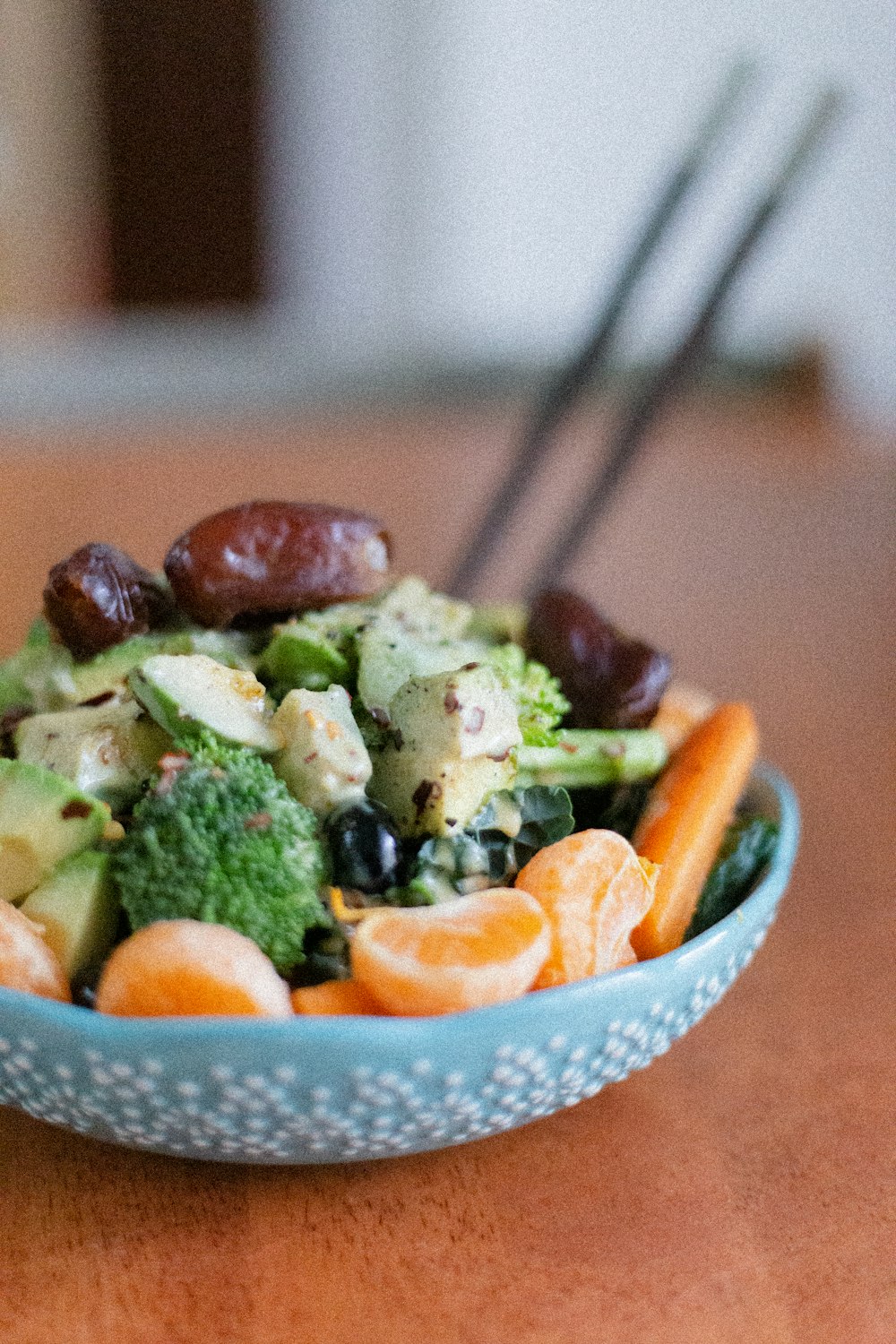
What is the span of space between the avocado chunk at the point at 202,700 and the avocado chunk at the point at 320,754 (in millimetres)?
18

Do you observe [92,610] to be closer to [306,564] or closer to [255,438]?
[306,564]

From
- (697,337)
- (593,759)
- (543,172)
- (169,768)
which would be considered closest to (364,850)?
(169,768)

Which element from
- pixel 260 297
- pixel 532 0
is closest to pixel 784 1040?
pixel 532 0

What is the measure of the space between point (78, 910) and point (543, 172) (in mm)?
4158

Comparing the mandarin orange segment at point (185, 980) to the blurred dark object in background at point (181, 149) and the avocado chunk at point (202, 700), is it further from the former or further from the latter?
the blurred dark object in background at point (181, 149)

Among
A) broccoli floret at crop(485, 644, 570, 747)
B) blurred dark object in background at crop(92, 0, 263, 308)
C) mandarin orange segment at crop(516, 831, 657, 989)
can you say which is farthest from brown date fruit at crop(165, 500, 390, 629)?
blurred dark object in background at crop(92, 0, 263, 308)

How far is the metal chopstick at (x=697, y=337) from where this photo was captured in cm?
99

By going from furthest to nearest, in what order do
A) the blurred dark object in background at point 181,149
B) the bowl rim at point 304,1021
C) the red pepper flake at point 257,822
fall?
the blurred dark object in background at point 181,149 < the red pepper flake at point 257,822 < the bowl rim at point 304,1021

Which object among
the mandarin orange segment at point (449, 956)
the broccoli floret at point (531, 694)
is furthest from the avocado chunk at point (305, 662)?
the mandarin orange segment at point (449, 956)

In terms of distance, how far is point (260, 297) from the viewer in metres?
4.85

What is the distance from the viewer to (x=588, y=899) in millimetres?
681

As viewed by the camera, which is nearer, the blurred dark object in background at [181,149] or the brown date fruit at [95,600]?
the brown date fruit at [95,600]

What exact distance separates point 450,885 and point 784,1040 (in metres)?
0.33

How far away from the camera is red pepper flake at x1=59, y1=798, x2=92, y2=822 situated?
0.68m
